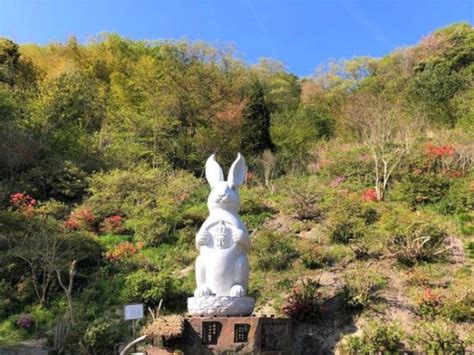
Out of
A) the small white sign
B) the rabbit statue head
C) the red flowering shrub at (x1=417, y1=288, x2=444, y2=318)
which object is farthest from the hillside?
the rabbit statue head

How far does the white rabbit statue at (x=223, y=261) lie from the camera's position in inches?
274

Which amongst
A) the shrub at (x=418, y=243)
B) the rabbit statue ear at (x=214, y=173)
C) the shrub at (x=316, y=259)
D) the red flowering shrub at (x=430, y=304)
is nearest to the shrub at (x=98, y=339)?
the rabbit statue ear at (x=214, y=173)

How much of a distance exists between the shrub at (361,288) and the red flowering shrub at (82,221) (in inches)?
289

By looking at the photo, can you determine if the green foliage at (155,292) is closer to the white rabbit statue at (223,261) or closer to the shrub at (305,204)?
the white rabbit statue at (223,261)

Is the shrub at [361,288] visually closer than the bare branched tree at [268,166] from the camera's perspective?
Yes

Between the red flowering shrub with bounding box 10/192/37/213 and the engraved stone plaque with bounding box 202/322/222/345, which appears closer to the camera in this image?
the engraved stone plaque with bounding box 202/322/222/345

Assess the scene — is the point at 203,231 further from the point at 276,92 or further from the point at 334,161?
the point at 276,92

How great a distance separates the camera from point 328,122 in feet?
78.8

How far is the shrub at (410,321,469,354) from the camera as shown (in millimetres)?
7459

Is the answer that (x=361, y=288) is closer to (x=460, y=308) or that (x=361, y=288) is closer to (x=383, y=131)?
(x=460, y=308)

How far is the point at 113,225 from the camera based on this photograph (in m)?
14.1

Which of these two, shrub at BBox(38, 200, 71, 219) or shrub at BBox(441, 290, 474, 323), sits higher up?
shrub at BBox(38, 200, 71, 219)

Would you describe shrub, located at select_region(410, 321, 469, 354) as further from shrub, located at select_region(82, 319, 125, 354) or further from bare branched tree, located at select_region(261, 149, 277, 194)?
bare branched tree, located at select_region(261, 149, 277, 194)

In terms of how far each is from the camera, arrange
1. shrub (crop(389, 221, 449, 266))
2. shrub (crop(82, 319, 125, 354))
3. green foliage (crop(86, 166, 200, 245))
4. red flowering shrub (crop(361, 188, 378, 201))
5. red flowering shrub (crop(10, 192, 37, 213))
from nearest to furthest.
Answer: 1. shrub (crop(82, 319, 125, 354))
2. shrub (crop(389, 221, 449, 266))
3. green foliage (crop(86, 166, 200, 245))
4. red flowering shrub (crop(361, 188, 378, 201))
5. red flowering shrub (crop(10, 192, 37, 213))
